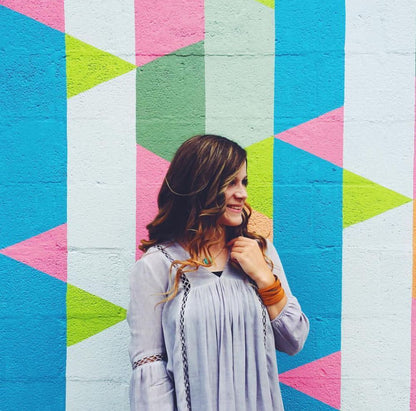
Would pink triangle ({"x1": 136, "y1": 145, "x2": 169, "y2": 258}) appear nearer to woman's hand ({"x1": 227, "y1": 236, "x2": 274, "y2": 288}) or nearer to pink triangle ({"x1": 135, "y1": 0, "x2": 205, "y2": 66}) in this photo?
pink triangle ({"x1": 135, "y1": 0, "x2": 205, "y2": 66})

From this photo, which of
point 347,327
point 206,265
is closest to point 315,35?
point 206,265

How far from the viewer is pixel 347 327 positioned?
79.5 inches

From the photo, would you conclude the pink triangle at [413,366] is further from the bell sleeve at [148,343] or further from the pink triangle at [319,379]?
the bell sleeve at [148,343]

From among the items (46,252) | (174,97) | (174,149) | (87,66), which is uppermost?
(87,66)

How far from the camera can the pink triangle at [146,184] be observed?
6.56ft

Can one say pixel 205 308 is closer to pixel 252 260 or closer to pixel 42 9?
pixel 252 260

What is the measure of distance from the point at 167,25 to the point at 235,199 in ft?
3.23

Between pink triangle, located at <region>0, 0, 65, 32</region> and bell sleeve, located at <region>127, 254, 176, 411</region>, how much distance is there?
1260mm

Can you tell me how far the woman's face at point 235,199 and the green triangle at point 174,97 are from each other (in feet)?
1.86

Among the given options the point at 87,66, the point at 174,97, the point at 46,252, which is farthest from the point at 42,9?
the point at 46,252

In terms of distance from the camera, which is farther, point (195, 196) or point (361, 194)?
point (361, 194)

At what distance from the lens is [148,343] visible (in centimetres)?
143

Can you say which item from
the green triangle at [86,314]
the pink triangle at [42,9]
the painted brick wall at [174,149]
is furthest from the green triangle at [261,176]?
the pink triangle at [42,9]

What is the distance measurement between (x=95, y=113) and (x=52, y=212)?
0.50 metres
